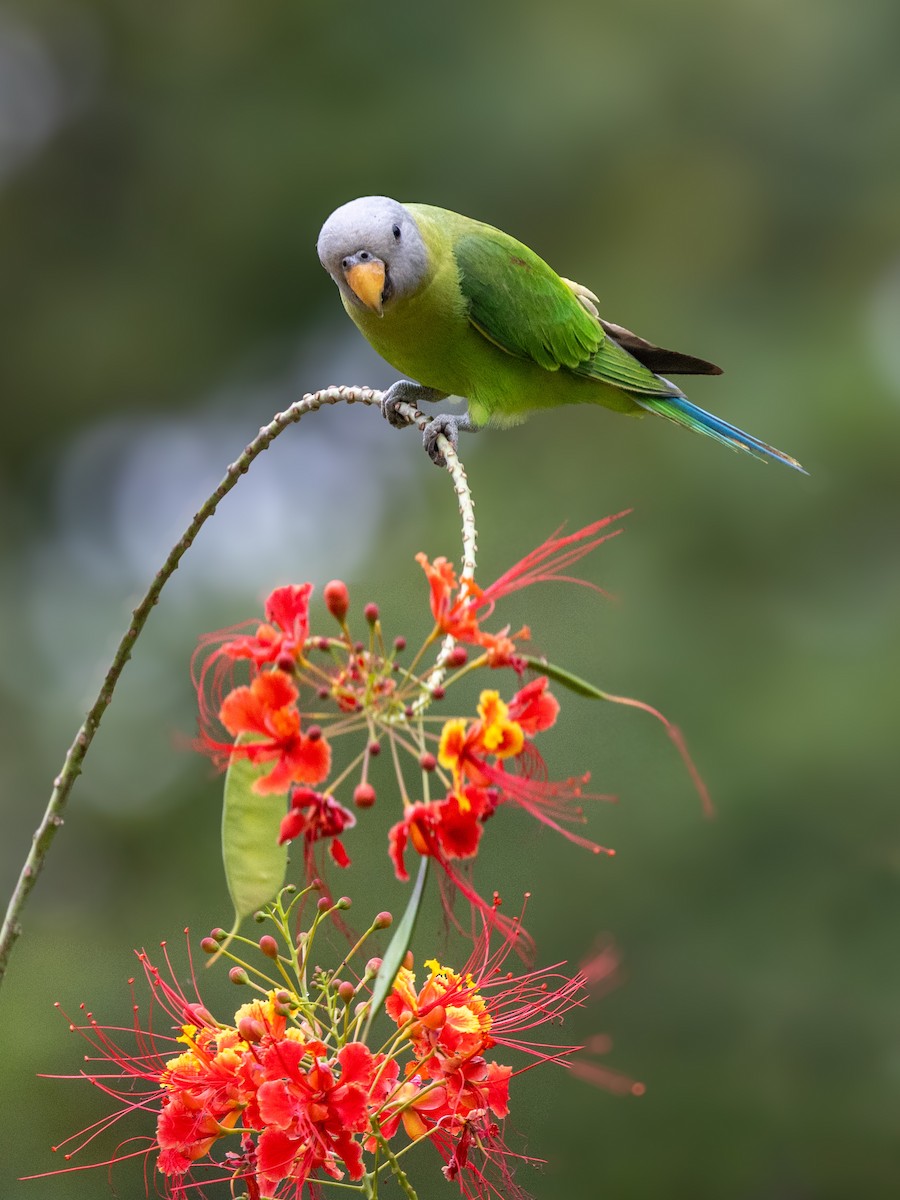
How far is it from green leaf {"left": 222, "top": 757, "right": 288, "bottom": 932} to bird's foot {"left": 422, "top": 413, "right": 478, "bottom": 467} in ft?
3.22

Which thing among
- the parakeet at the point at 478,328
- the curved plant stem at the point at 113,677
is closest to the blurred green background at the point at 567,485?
the parakeet at the point at 478,328

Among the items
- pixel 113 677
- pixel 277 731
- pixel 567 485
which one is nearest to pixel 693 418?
pixel 113 677

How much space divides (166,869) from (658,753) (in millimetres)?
2564

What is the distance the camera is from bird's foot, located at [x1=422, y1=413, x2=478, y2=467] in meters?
2.32

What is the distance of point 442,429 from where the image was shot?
2.42 m

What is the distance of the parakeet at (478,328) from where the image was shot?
249 centimetres

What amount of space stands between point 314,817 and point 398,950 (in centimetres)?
13

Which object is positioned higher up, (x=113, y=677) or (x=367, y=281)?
(x=367, y=281)

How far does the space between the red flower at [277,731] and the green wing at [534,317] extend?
1762mm

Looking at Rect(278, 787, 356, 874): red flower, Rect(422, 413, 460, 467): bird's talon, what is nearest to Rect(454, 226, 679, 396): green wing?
Rect(422, 413, 460, 467): bird's talon

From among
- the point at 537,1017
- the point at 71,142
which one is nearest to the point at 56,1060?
the point at 537,1017

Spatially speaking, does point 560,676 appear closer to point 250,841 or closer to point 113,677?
point 250,841

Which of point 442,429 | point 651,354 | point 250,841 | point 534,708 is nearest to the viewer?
point 534,708

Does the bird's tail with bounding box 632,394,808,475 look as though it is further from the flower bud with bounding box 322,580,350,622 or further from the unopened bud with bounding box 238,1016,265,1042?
the unopened bud with bounding box 238,1016,265,1042
